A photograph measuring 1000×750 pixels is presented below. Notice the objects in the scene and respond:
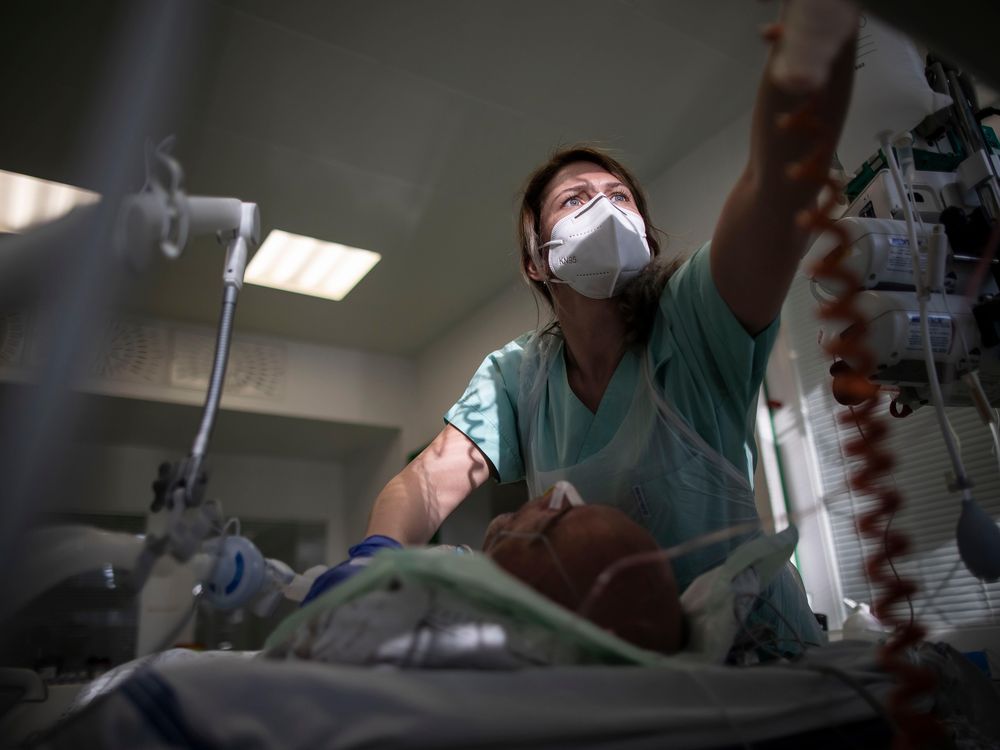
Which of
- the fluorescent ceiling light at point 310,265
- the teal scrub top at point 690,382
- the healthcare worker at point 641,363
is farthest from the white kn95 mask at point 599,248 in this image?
the fluorescent ceiling light at point 310,265

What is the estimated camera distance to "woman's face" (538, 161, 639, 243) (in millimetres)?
1235

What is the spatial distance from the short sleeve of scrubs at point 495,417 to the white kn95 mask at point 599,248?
0.20m

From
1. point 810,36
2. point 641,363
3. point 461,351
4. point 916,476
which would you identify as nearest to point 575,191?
point 641,363

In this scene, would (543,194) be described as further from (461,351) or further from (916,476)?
(461,351)

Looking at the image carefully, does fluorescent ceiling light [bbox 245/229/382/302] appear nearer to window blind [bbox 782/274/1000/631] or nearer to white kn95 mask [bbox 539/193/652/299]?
white kn95 mask [bbox 539/193/652/299]

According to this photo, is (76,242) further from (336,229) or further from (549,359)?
(336,229)

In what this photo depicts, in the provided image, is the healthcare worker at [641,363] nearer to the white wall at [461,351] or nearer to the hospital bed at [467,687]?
the hospital bed at [467,687]

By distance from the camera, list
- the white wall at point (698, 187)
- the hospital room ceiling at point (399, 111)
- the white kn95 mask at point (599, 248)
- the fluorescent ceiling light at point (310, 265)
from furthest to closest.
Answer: the fluorescent ceiling light at point (310, 265) < the white wall at point (698, 187) < the white kn95 mask at point (599, 248) < the hospital room ceiling at point (399, 111)

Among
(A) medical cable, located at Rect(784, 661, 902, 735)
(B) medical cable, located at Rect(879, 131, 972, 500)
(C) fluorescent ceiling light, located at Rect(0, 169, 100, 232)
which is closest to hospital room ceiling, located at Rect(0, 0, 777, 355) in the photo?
(C) fluorescent ceiling light, located at Rect(0, 169, 100, 232)

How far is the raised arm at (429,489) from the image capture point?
1.00 metres

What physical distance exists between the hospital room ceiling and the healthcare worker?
7.0 inches

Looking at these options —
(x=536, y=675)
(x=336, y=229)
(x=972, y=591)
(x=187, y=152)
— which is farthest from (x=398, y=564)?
(x=336, y=229)

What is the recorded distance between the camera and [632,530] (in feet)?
2.16

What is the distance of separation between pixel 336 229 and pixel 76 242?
235cm
